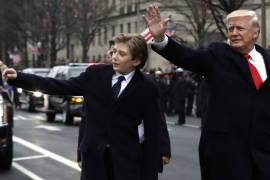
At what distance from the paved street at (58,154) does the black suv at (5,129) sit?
219mm

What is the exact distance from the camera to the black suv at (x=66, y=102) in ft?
59.0

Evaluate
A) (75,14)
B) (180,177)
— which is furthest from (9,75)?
(75,14)

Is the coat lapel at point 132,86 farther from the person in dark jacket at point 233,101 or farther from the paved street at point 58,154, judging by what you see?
the paved street at point 58,154

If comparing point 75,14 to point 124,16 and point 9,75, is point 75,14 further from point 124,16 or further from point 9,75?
point 9,75

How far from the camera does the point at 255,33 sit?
4516 mm

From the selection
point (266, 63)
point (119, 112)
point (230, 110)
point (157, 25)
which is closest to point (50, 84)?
point (119, 112)

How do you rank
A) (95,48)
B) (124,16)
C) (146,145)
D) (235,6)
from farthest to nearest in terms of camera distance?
(95,48) < (124,16) < (235,6) < (146,145)

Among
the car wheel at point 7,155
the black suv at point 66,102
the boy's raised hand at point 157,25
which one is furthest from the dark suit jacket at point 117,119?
the black suv at point 66,102

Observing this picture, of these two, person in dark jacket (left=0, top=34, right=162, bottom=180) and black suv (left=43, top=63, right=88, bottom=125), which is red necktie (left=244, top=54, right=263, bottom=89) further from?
black suv (left=43, top=63, right=88, bottom=125)

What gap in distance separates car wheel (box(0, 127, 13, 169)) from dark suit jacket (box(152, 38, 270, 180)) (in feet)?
17.1

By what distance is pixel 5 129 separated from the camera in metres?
8.77

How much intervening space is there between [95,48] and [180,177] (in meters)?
61.0

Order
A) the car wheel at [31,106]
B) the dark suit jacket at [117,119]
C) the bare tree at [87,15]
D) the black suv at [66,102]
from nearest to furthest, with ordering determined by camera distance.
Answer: the dark suit jacket at [117,119], the black suv at [66,102], the car wheel at [31,106], the bare tree at [87,15]

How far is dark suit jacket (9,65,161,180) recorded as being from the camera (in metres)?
4.51
